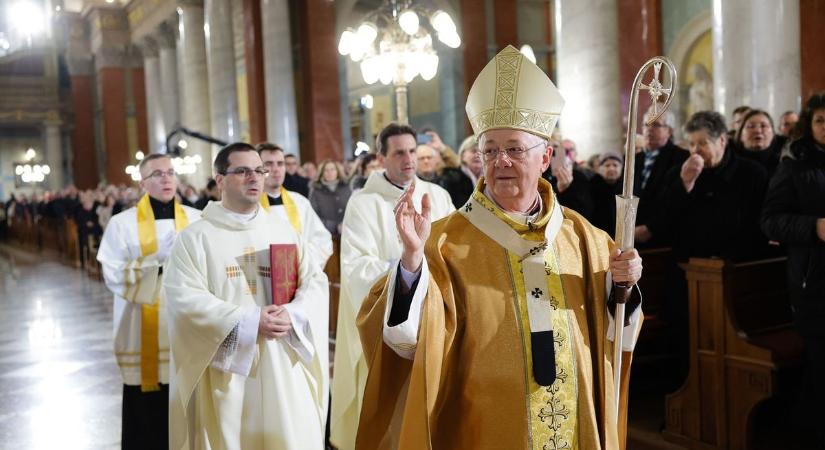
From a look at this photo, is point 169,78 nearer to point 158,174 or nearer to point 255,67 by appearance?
point 255,67

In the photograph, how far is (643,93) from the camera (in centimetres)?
1076

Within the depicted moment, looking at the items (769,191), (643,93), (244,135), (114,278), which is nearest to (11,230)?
(244,135)

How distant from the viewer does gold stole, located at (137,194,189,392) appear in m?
4.66

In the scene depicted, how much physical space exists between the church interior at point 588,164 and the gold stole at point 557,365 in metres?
0.29

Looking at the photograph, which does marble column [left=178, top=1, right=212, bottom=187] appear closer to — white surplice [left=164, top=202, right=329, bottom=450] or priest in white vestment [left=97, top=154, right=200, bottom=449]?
priest in white vestment [left=97, top=154, right=200, bottom=449]

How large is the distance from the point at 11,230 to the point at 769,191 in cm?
3530

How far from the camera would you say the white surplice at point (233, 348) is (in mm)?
3588

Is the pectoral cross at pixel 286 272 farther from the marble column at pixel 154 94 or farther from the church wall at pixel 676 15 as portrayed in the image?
the marble column at pixel 154 94

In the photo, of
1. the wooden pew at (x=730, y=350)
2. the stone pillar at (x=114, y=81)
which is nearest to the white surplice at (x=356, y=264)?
the wooden pew at (x=730, y=350)

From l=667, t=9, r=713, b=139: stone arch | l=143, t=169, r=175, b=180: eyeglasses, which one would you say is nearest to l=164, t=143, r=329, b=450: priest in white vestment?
l=143, t=169, r=175, b=180: eyeglasses

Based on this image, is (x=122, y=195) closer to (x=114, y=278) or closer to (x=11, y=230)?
(x=114, y=278)

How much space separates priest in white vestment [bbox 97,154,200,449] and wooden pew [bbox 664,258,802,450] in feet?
10.2

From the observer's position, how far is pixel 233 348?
3.59m

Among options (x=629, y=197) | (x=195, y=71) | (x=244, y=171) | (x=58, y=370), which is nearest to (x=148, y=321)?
(x=244, y=171)
